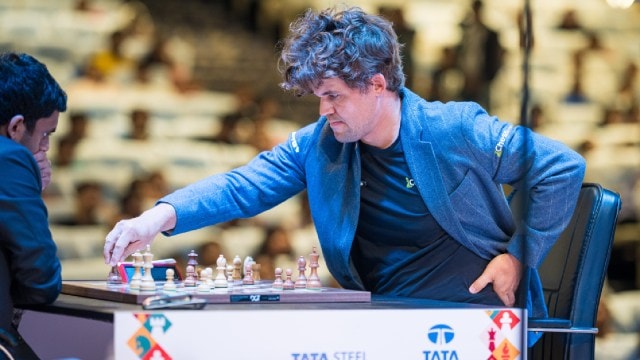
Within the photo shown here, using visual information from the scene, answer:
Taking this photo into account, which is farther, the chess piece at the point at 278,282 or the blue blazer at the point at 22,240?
the chess piece at the point at 278,282

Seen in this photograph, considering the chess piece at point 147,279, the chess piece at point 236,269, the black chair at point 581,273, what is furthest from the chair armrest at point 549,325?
the chess piece at point 147,279

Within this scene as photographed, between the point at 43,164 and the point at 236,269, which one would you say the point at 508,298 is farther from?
the point at 43,164

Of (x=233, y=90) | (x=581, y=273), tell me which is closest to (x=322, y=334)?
(x=581, y=273)

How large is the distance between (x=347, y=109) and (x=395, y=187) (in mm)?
226

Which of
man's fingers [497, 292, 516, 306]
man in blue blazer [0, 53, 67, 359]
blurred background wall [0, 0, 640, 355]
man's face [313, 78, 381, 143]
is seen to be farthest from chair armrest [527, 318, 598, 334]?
blurred background wall [0, 0, 640, 355]

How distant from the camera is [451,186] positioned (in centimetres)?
252

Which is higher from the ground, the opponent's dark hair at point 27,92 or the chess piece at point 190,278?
the opponent's dark hair at point 27,92

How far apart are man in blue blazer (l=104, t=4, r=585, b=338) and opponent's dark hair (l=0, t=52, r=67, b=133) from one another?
307 mm

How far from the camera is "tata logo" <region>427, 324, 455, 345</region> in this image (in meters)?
2.01

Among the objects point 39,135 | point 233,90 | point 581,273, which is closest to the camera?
point 39,135

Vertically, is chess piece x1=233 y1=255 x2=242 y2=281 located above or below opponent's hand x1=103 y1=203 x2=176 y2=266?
below

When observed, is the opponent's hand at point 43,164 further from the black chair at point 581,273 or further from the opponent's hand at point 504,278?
the black chair at point 581,273

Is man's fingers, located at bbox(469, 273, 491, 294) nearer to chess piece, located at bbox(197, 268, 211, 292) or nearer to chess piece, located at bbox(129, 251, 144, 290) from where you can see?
chess piece, located at bbox(197, 268, 211, 292)

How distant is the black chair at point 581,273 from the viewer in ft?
8.84
